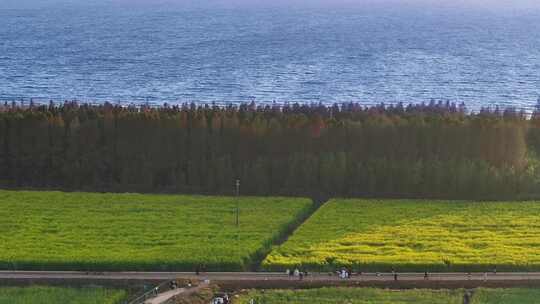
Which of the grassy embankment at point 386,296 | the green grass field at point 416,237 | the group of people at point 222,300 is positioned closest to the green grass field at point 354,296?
the grassy embankment at point 386,296

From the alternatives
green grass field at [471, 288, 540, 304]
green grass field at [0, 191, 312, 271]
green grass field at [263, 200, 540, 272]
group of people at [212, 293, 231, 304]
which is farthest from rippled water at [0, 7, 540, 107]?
green grass field at [471, 288, 540, 304]

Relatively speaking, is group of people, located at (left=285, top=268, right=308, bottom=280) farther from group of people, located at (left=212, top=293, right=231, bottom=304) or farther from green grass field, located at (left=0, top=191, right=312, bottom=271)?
group of people, located at (left=212, top=293, right=231, bottom=304)

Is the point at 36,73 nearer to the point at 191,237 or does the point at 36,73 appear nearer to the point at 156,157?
the point at 156,157

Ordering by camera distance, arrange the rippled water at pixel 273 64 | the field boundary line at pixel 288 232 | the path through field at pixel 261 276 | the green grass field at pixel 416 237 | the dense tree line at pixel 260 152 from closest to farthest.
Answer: the path through field at pixel 261 276, the green grass field at pixel 416 237, the field boundary line at pixel 288 232, the dense tree line at pixel 260 152, the rippled water at pixel 273 64

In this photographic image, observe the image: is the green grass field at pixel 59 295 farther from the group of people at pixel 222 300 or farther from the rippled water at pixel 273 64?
the rippled water at pixel 273 64

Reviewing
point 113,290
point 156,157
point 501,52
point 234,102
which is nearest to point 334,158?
point 156,157

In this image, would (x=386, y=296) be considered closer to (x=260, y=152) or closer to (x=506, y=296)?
(x=506, y=296)
